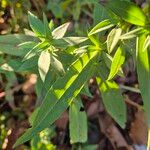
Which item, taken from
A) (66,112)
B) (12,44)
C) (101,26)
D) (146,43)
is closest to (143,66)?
(146,43)

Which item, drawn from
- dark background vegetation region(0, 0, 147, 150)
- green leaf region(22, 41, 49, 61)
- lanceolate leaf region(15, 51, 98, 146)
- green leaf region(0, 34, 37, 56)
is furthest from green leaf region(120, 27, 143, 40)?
dark background vegetation region(0, 0, 147, 150)

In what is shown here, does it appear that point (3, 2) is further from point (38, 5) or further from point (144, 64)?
point (144, 64)

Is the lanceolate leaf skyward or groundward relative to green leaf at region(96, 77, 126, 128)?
skyward

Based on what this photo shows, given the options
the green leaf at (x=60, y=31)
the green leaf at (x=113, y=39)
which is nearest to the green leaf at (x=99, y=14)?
the green leaf at (x=60, y=31)

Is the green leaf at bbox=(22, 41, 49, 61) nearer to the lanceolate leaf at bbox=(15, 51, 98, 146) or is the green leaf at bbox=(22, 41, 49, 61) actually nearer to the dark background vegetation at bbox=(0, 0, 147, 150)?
the lanceolate leaf at bbox=(15, 51, 98, 146)

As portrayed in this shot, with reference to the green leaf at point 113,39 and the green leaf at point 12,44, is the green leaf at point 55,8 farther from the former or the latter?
the green leaf at point 113,39

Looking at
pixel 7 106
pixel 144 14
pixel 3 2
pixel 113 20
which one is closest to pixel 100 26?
pixel 113 20
